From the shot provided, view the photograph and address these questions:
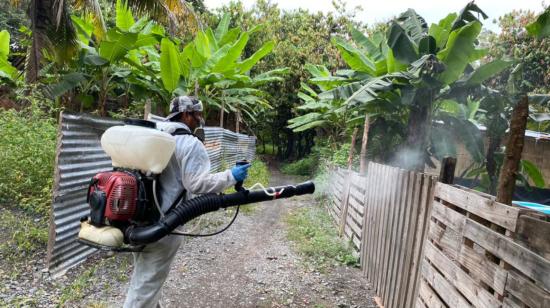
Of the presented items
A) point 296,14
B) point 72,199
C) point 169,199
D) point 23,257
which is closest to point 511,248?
point 169,199

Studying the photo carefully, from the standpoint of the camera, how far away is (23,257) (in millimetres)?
4312

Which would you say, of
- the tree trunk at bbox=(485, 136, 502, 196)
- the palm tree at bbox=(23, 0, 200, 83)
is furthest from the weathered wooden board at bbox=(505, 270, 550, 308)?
the palm tree at bbox=(23, 0, 200, 83)

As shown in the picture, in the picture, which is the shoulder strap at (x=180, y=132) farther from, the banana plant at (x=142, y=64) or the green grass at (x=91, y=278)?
the banana plant at (x=142, y=64)

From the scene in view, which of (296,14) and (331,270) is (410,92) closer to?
(331,270)

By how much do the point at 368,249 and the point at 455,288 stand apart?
285cm

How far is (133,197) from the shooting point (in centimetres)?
271

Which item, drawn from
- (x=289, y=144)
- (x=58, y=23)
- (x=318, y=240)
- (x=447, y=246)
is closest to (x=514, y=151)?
(x=447, y=246)

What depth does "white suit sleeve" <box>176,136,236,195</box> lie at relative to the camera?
2.86 metres

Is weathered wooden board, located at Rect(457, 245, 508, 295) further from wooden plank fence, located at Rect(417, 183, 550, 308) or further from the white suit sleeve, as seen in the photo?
the white suit sleeve

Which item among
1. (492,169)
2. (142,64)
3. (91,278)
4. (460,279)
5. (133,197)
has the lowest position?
(91,278)

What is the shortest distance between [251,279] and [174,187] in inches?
105

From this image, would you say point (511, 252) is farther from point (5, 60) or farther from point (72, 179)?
point (5, 60)

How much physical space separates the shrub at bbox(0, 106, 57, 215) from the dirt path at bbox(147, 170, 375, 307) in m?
1.98

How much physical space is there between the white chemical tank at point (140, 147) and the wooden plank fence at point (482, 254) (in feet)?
7.00
